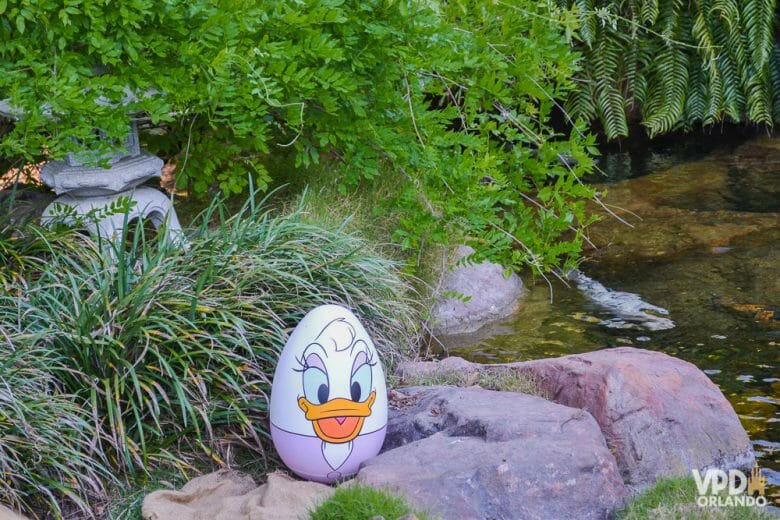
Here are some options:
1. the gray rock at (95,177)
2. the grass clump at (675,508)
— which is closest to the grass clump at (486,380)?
the grass clump at (675,508)

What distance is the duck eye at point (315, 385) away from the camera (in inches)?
139

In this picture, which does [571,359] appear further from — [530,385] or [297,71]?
[297,71]

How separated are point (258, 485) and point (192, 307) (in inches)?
31.6

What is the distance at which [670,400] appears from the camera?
167 inches

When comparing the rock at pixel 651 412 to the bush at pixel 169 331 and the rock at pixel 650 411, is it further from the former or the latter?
the bush at pixel 169 331

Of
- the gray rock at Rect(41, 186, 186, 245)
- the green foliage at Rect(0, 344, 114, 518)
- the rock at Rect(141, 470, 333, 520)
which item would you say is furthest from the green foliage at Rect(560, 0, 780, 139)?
the green foliage at Rect(0, 344, 114, 518)

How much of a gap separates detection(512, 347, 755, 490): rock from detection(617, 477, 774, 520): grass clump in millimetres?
343

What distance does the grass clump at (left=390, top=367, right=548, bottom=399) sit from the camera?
14.7ft

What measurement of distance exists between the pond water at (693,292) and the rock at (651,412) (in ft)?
0.94

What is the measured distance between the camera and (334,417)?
3.54 m

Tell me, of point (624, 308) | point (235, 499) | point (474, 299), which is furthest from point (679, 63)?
point (235, 499)

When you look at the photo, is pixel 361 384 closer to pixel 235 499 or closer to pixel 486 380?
pixel 235 499

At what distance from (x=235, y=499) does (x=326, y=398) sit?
51cm

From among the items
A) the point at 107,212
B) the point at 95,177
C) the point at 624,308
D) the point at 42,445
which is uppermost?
the point at 95,177
